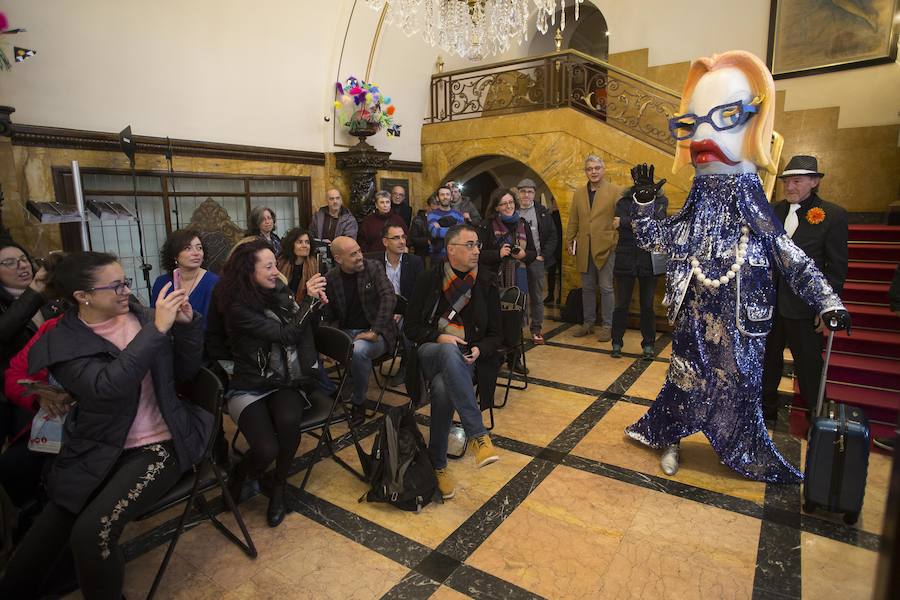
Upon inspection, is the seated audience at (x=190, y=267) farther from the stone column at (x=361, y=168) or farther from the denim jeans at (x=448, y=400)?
the stone column at (x=361, y=168)

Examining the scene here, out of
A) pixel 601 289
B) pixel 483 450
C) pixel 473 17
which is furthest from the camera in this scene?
pixel 601 289

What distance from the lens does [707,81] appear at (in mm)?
2672

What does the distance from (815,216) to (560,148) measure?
12.5 feet

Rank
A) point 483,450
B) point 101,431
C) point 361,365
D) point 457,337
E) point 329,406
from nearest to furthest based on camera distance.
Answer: point 101,431
point 329,406
point 483,450
point 457,337
point 361,365

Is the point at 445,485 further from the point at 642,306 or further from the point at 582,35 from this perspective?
the point at 582,35

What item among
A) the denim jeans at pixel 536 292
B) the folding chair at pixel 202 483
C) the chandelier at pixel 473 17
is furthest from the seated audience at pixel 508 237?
the folding chair at pixel 202 483

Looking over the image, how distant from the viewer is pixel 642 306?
16.5 ft

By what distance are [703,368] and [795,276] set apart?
65 cm

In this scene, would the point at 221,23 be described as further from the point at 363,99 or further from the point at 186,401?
the point at 186,401

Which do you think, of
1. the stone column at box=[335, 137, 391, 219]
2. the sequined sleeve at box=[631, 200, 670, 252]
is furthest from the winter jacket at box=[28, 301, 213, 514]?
the stone column at box=[335, 137, 391, 219]

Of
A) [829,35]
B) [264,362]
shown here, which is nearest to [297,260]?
[264,362]

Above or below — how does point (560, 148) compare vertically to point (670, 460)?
above

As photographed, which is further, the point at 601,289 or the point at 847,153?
the point at 847,153

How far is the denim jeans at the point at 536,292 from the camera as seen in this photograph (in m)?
5.50
